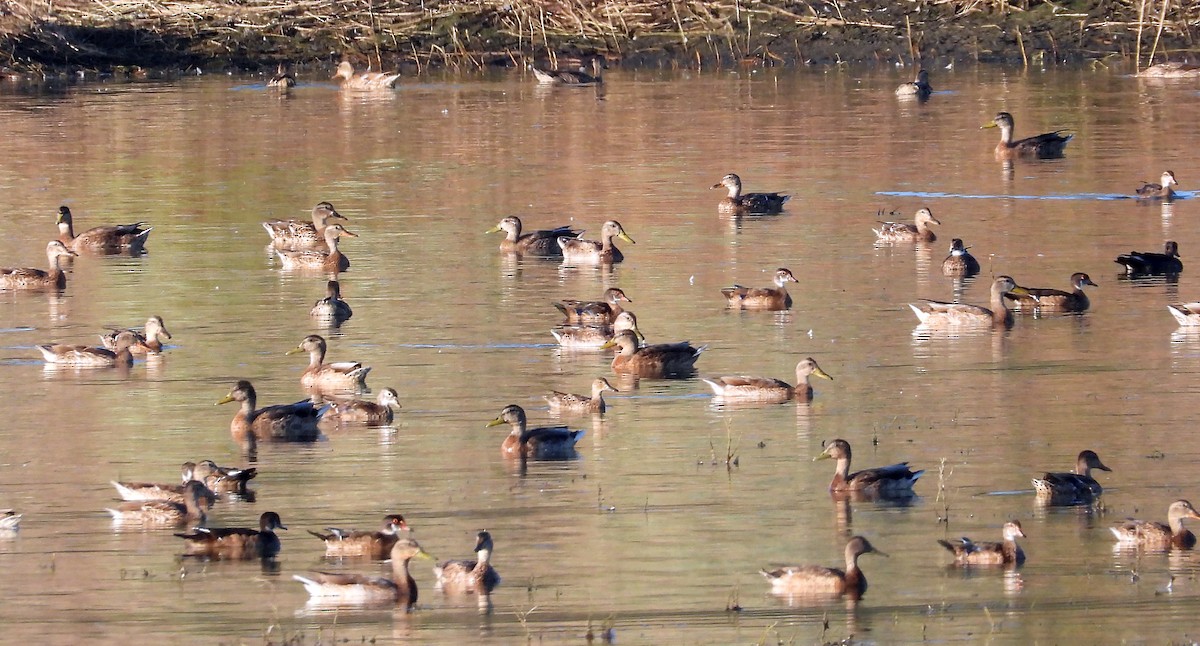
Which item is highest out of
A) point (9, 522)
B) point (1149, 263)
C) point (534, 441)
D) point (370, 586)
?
point (1149, 263)

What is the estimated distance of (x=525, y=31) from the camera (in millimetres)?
50594

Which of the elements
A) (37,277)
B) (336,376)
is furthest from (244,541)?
(37,277)

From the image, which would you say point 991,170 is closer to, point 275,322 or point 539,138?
point 539,138

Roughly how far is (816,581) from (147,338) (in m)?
9.30

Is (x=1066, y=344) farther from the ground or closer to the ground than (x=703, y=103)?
closer to the ground

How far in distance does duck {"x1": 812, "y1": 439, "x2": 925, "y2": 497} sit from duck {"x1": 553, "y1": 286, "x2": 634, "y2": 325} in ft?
19.6

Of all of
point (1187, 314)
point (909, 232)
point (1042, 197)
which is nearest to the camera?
point (1187, 314)

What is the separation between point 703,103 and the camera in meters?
42.1

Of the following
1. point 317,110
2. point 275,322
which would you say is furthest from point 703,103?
point 275,322

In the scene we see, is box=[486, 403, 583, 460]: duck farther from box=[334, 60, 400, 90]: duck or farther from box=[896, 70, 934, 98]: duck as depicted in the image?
box=[334, 60, 400, 90]: duck

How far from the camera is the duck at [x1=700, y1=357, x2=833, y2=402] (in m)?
16.9

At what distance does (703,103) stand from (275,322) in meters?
22.1

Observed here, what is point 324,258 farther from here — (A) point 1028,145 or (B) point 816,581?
(B) point 816,581

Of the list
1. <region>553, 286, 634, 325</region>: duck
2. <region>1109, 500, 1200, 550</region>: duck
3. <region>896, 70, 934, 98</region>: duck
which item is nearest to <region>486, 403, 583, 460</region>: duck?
<region>1109, 500, 1200, 550</region>: duck
